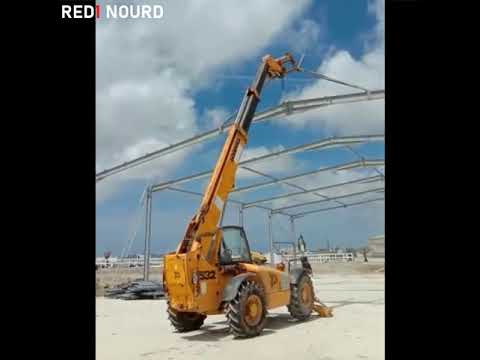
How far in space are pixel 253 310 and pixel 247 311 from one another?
142 mm

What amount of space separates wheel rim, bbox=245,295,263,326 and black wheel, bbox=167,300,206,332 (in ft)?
4.59

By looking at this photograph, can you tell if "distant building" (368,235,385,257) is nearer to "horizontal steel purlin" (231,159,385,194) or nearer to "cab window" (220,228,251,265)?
"horizontal steel purlin" (231,159,385,194)

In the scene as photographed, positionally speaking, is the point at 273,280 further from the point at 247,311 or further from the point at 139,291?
the point at 139,291

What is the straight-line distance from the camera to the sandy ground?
21.6 ft

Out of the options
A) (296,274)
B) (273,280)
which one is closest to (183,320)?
(273,280)

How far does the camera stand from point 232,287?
26.3ft

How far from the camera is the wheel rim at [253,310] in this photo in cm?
804

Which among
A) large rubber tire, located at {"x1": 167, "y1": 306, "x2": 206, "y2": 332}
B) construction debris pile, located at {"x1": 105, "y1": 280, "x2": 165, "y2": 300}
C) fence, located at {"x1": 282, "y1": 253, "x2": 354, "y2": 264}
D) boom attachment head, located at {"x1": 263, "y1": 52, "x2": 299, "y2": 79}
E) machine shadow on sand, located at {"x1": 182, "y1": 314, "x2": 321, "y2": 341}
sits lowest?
fence, located at {"x1": 282, "y1": 253, "x2": 354, "y2": 264}

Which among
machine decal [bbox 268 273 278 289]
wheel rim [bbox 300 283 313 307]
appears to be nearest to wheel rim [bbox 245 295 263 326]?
machine decal [bbox 268 273 278 289]

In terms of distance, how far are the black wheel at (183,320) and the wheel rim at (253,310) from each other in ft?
4.59

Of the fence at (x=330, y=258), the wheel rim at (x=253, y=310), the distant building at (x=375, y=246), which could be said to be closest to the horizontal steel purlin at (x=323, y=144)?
the wheel rim at (x=253, y=310)
